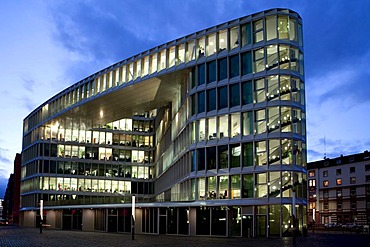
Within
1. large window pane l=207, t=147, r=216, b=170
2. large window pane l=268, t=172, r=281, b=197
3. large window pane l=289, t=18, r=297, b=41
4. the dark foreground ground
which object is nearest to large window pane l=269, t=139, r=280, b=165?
large window pane l=268, t=172, r=281, b=197

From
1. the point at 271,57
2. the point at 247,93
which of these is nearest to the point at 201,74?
the point at 247,93

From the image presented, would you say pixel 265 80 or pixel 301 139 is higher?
pixel 265 80

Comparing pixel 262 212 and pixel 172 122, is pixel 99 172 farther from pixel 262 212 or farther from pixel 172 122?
pixel 262 212

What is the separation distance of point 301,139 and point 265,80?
Result: 6362 mm

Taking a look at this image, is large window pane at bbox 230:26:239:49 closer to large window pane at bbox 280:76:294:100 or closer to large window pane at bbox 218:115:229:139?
large window pane at bbox 280:76:294:100

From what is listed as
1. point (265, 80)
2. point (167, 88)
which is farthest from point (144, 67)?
point (265, 80)

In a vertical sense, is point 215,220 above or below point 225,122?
below

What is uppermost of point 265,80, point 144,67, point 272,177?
point 144,67

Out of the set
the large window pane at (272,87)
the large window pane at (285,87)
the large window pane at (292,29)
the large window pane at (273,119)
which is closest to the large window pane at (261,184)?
the large window pane at (273,119)

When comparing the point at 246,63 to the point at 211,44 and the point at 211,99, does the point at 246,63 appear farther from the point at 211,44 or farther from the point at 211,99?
the point at 211,99

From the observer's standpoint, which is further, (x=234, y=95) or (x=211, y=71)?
(x=211, y=71)

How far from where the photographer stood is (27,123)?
4043 inches

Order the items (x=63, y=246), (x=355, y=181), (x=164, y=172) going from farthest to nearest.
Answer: (x=355, y=181)
(x=164, y=172)
(x=63, y=246)

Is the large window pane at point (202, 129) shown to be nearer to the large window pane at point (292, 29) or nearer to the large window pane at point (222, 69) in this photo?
the large window pane at point (222, 69)
